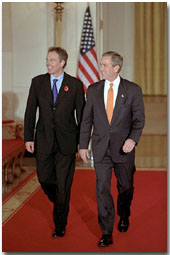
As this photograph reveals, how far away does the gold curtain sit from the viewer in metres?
14.9

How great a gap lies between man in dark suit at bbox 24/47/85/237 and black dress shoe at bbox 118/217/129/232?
1.97ft

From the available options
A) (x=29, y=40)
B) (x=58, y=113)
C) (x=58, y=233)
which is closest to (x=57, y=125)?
(x=58, y=113)

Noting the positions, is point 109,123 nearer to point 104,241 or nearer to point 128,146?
point 128,146

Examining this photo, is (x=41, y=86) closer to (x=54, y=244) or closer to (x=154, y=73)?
(x=54, y=244)

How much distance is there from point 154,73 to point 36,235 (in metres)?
11.3

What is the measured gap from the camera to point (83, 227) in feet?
16.0

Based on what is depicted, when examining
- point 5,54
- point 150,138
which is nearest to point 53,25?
point 5,54

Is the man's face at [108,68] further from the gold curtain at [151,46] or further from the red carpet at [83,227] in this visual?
the gold curtain at [151,46]

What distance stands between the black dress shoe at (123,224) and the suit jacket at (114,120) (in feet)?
2.76

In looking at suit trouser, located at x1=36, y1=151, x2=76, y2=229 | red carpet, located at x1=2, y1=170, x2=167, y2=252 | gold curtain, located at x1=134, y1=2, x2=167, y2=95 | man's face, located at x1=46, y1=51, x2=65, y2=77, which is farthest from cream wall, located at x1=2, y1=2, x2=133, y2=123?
suit trouser, located at x1=36, y1=151, x2=76, y2=229

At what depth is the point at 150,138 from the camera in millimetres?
11789

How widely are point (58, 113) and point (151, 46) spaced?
11.2 m

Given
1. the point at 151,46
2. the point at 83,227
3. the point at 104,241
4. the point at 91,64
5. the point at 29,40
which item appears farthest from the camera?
the point at 151,46

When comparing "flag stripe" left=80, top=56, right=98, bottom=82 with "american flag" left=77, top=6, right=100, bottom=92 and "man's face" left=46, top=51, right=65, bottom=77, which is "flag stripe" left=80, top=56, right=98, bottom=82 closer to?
"american flag" left=77, top=6, right=100, bottom=92
